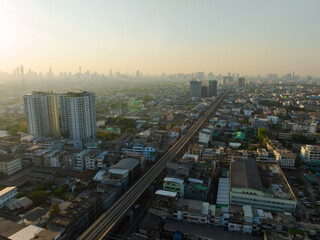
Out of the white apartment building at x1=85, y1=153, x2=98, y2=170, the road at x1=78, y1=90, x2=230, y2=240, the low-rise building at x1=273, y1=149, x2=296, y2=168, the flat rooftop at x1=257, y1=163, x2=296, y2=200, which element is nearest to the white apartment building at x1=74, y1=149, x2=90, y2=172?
the white apartment building at x1=85, y1=153, x2=98, y2=170

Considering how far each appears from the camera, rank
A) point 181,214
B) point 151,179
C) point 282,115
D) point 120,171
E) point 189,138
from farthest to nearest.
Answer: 1. point 282,115
2. point 189,138
3. point 151,179
4. point 120,171
5. point 181,214

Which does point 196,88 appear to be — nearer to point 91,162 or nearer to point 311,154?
point 311,154

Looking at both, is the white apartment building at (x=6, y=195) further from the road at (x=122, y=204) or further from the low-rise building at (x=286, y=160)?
the low-rise building at (x=286, y=160)

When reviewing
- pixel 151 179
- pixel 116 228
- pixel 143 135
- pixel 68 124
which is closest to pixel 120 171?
pixel 151 179

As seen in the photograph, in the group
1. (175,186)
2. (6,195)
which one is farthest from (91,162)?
(175,186)

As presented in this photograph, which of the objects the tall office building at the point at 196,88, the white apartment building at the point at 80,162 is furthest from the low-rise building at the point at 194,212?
the tall office building at the point at 196,88

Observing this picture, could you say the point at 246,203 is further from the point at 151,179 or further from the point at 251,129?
the point at 251,129
